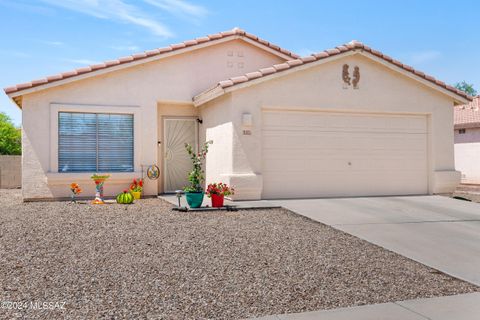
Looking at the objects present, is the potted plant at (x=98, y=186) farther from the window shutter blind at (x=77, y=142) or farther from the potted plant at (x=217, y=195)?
the potted plant at (x=217, y=195)

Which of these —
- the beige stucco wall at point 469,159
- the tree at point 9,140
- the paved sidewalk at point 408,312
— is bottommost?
the paved sidewalk at point 408,312

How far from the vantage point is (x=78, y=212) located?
9.82m

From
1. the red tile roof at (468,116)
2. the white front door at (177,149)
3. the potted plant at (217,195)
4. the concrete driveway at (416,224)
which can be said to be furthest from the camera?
the red tile roof at (468,116)

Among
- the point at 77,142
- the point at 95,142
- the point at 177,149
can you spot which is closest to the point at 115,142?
the point at 95,142

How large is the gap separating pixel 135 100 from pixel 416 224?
8642 millimetres

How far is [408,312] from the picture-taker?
4234mm

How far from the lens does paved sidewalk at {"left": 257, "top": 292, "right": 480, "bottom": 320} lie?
13.4 ft

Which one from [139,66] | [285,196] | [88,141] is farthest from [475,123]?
[88,141]

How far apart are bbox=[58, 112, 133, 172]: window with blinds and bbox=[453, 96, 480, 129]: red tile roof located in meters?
18.4

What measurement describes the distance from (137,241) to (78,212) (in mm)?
3652

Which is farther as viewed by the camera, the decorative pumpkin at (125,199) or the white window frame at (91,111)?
the white window frame at (91,111)

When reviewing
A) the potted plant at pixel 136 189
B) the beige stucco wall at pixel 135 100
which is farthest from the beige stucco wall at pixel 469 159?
the potted plant at pixel 136 189

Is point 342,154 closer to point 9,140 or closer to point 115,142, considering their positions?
point 115,142

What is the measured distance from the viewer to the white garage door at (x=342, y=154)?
39.0ft
